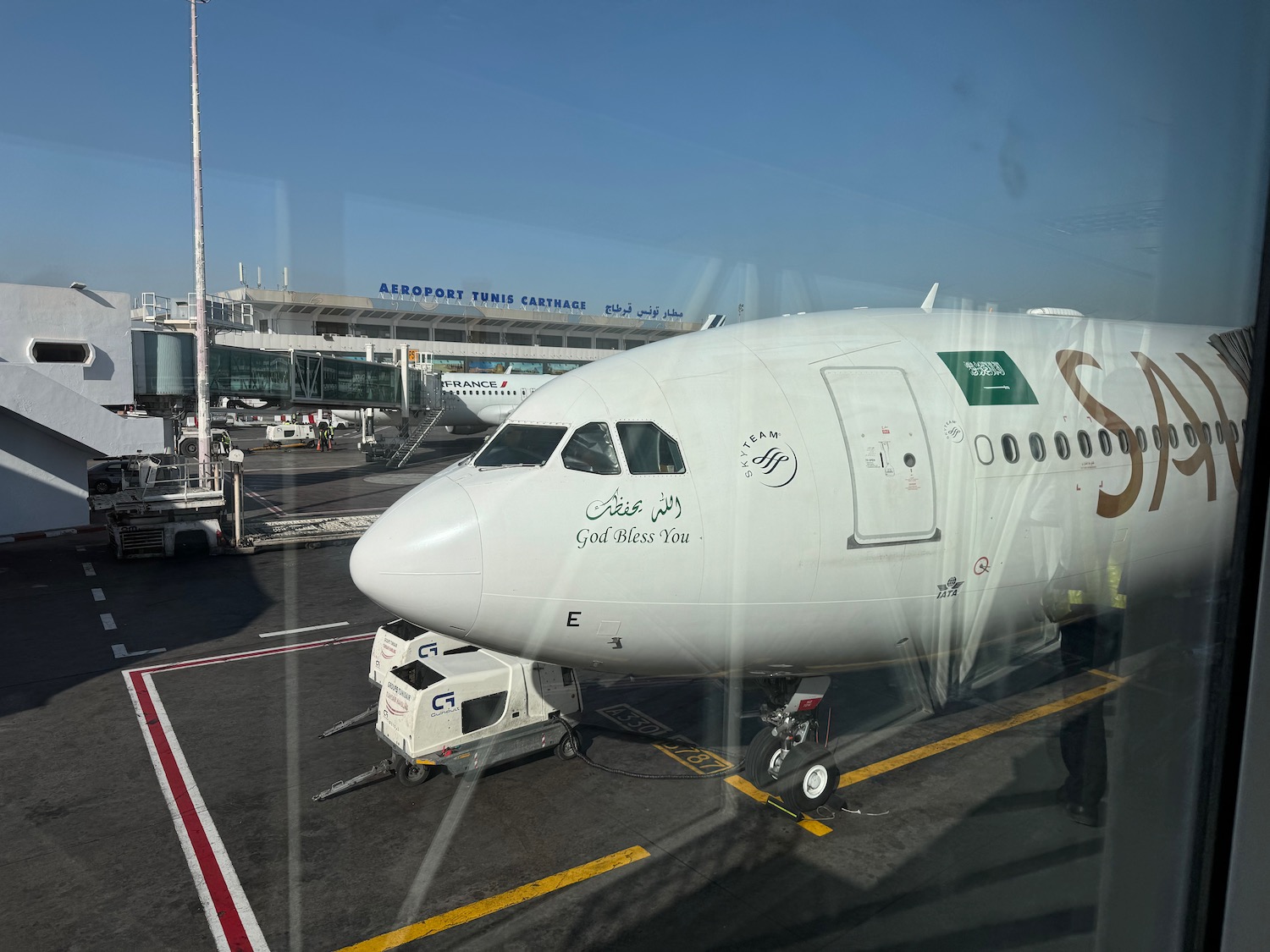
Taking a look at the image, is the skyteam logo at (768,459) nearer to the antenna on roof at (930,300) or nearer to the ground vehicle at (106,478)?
the antenna on roof at (930,300)

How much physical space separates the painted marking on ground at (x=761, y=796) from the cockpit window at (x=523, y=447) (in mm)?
3686

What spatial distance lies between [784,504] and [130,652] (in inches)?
432

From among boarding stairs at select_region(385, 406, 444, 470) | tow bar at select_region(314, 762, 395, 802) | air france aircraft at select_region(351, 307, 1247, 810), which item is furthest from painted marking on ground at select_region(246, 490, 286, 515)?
air france aircraft at select_region(351, 307, 1247, 810)

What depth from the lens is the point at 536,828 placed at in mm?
7441

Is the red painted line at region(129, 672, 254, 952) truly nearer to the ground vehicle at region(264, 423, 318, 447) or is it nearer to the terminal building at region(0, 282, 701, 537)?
the terminal building at region(0, 282, 701, 537)

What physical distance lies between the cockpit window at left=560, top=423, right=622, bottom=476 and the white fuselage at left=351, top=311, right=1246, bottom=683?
61 mm

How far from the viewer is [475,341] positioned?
21.8 m

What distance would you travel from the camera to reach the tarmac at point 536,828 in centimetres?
500

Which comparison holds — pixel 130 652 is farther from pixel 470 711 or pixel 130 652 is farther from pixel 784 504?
pixel 784 504

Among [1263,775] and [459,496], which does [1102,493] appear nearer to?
[459,496]

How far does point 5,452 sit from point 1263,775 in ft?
79.3

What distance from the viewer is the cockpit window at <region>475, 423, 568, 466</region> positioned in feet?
20.3

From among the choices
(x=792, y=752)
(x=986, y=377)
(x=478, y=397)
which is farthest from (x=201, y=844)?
(x=478, y=397)

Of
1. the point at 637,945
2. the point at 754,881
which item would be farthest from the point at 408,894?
the point at 754,881
